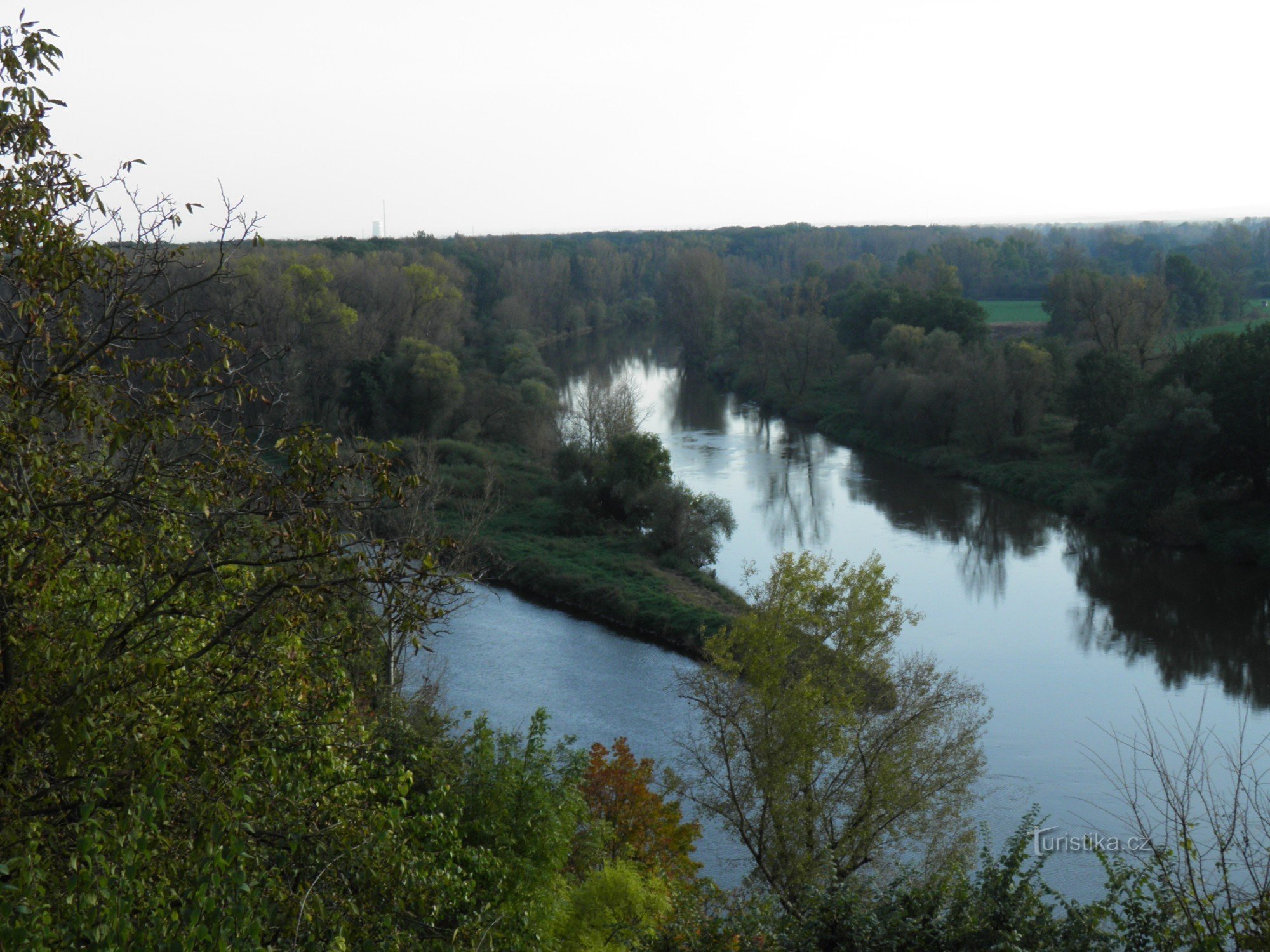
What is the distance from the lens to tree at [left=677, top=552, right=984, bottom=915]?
1263cm

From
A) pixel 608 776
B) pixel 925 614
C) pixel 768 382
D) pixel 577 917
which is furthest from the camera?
pixel 768 382

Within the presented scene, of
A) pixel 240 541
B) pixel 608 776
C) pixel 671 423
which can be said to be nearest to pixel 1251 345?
pixel 671 423

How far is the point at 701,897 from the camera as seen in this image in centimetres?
828

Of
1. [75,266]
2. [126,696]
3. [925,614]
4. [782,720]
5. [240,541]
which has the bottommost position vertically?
[925,614]

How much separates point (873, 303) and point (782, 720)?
4292 centimetres

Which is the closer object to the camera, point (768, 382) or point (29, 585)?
point (29, 585)

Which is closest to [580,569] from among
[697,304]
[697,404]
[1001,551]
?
[1001,551]

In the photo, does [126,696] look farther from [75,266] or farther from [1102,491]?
[1102,491]

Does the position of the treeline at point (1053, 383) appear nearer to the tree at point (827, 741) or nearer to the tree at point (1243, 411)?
the tree at point (1243, 411)

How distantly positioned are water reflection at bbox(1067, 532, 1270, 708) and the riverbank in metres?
0.67

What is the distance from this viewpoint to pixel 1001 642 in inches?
842

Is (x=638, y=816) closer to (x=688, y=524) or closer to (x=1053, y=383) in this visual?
(x=688, y=524)

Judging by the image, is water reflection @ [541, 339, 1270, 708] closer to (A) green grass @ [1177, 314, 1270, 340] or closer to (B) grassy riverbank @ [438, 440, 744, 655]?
(B) grassy riverbank @ [438, 440, 744, 655]

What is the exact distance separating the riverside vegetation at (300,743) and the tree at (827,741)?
0.05 metres
